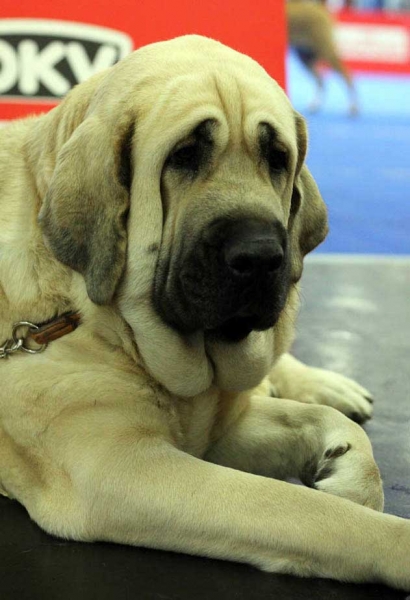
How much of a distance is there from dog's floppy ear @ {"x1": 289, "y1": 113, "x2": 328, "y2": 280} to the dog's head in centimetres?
12

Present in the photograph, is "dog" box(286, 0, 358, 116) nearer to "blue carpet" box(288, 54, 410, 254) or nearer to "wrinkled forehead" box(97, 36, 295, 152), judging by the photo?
"blue carpet" box(288, 54, 410, 254)

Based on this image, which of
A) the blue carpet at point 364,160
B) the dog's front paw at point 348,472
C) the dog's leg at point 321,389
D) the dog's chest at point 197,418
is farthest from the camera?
the blue carpet at point 364,160

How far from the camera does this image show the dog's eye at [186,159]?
6.45 feet

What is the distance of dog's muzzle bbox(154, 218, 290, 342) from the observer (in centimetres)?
184

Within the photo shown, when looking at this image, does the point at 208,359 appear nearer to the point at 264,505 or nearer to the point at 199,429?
the point at 199,429

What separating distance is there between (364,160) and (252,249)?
796 cm

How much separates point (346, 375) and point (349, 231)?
367cm

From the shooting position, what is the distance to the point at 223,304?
1.89 metres

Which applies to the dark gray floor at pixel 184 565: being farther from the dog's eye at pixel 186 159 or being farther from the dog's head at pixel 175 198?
the dog's eye at pixel 186 159

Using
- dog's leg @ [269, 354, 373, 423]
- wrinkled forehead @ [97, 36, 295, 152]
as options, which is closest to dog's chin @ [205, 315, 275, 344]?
wrinkled forehead @ [97, 36, 295, 152]

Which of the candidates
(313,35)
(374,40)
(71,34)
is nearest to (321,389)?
(71,34)

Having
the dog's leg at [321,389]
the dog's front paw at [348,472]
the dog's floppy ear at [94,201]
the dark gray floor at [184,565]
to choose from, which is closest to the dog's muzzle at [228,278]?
the dog's floppy ear at [94,201]

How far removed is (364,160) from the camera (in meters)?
9.53

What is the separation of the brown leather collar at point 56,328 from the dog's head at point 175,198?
0.11 meters
